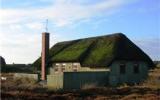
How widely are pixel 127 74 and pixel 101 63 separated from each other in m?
3.25

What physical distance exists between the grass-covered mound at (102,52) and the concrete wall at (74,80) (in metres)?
2.89

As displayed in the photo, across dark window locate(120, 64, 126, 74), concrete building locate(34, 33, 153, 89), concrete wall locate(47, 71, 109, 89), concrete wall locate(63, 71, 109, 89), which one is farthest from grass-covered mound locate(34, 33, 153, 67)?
concrete wall locate(47, 71, 109, 89)

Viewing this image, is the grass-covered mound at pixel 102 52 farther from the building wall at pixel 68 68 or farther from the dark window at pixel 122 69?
the dark window at pixel 122 69

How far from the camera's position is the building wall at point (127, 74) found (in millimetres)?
39681

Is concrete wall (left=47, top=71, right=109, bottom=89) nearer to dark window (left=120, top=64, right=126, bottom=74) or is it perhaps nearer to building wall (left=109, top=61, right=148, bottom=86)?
building wall (left=109, top=61, right=148, bottom=86)

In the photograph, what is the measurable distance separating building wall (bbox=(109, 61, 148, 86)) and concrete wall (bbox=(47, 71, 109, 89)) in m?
2.27

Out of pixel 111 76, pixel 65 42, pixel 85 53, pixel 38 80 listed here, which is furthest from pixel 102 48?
pixel 65 42

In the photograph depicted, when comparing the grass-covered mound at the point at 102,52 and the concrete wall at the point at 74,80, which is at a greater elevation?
the grass-covered mound at the point at 102,52

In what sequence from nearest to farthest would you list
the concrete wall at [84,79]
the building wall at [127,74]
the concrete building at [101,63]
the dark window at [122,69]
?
1. the concrete wall at [84,79]
2. the concrete building at [101,63]
3. the building wall at [127,74]
4. the dark window at [122,69]

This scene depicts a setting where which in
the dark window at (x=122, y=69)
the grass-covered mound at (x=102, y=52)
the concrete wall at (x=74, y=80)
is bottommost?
the concrete wall at (x=74, y=80)

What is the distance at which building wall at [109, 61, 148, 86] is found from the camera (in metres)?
39.7

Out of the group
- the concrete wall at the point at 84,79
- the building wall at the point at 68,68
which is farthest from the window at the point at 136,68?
the concrete wall at the point at 84,79

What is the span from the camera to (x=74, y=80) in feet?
114

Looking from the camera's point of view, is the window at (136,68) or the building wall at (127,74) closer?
the building wall at (127,74)
